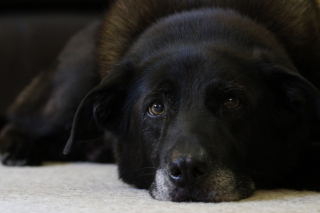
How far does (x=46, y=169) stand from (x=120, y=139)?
23.7 inches

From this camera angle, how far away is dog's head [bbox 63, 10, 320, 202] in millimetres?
1408

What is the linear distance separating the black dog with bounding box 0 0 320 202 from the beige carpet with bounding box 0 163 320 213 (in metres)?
0.07

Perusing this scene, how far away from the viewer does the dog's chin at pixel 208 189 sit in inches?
54.9

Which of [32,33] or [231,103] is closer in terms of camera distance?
[231,103]

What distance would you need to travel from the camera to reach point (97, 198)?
149 centimetres

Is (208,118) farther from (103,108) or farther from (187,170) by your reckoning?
(103,108)

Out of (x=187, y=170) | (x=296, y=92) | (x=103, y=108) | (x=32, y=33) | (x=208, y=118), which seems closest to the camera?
(x=187, y=170)

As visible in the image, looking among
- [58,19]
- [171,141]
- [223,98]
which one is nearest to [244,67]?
[223,98]

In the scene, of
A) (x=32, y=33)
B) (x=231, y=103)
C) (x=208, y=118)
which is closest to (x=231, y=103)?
(x=231, y=103)

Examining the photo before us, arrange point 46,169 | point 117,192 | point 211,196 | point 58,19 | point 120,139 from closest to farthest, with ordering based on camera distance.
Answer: point 211,196, point 117,192, point 120,139, point 46,169, point 58,19

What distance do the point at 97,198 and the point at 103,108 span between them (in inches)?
16.9

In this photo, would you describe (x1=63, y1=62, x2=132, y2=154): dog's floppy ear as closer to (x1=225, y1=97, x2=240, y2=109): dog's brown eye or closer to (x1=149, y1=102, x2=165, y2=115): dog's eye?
(x1=149, y1=102, x2=165, y2=115): dog's eye

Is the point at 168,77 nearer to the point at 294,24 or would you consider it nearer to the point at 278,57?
the point at 278,57

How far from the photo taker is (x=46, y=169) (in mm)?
2354
